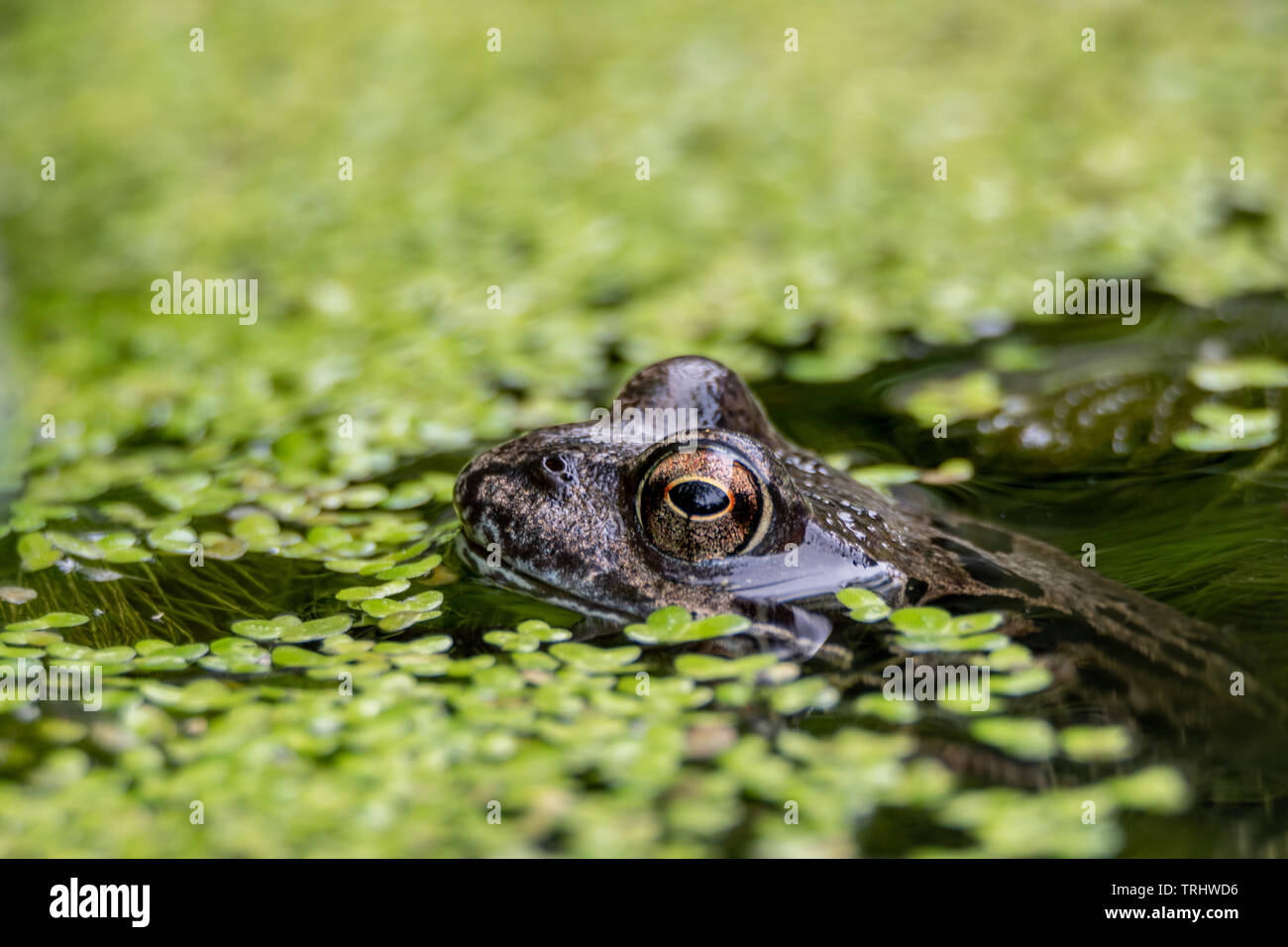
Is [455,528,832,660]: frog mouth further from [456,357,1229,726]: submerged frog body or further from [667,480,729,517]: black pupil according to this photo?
[667,480,729,517]: black pupil

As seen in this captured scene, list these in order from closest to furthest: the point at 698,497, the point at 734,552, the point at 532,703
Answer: the point at 532,703, the point at 698,497, the point at 734,552

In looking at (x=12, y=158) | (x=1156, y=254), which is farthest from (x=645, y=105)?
(x=12, y=158)

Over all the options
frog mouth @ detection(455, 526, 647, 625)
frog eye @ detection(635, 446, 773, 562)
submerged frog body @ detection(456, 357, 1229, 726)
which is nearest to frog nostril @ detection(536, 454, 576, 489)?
submerged frog body @ detection(456, 357, 1229, 726)

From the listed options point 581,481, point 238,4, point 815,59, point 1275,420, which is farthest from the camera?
point 238,4

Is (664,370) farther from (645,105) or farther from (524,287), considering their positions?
(645,105)

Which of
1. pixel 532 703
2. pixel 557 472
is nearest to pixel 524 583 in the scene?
pixel 557 472

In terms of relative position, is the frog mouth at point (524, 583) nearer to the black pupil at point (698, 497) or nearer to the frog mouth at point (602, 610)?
the frog mouth at point (602, 610)

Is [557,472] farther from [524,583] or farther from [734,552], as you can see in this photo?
[734,552]
